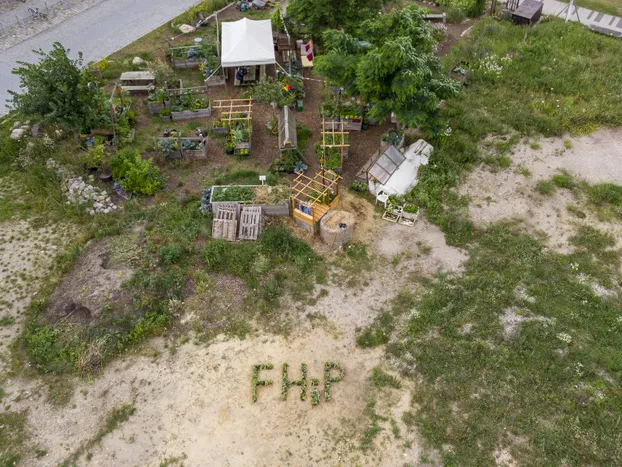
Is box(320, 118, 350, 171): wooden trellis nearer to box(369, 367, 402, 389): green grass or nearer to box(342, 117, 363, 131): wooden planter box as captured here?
box(342, 117, 363, 131): wooden planter box

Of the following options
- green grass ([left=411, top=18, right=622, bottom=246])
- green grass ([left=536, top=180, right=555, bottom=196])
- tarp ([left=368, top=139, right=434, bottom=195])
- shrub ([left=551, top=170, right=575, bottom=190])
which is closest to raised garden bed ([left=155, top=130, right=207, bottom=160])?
tarp ([left=368, top=139, right=434, bottom=195])

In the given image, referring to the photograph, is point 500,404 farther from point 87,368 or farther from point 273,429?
point 87,368

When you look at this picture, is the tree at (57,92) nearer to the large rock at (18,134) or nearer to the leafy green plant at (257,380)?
the large rock at (18,134)

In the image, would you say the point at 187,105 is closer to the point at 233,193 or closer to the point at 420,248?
the point at 233,193

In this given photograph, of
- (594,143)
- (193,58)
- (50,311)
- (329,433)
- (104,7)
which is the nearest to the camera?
(329,433)

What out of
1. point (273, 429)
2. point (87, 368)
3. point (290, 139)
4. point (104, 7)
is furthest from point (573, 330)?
point (104, 7)

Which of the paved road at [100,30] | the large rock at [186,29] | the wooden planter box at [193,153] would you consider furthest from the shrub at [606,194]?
the paved road at [100,30]

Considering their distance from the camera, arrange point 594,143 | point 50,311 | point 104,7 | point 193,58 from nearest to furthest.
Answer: point 50,311 < point 594,143 < point 193,58 < point 104,7
